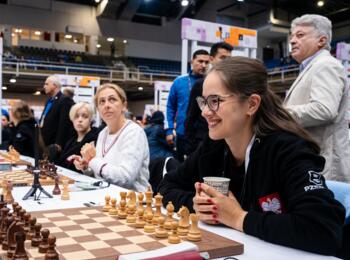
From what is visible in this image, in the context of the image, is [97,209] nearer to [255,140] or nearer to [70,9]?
[255,140]

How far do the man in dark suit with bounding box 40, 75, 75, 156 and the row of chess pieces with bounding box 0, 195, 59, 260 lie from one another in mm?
3547

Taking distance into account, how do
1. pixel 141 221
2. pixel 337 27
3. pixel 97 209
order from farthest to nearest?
pixel 337 27 → pixel 97 209 → pixel 141 221

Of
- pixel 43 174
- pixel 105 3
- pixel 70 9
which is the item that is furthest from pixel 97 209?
pixel 70 9

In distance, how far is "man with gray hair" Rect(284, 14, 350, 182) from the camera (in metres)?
2.24

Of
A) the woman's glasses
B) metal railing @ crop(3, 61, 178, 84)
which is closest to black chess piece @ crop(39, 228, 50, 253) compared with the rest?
the woman's glasses

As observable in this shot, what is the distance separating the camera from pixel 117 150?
2674mm

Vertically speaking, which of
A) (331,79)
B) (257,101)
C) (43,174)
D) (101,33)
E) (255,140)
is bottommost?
(43,174)

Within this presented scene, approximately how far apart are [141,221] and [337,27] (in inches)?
823

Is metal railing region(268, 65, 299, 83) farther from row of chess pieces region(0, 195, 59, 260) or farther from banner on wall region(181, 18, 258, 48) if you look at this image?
row of chess pieces region(0, 195, 59, 260)

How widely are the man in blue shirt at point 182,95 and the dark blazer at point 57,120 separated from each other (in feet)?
3.94

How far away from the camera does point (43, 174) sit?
260 cm

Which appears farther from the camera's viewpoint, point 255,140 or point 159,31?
point 159,31

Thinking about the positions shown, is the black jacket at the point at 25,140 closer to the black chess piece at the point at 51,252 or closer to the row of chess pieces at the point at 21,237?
the row of chess pieces at the point at 21,237

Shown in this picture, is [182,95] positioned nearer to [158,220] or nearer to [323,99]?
[323,99]
